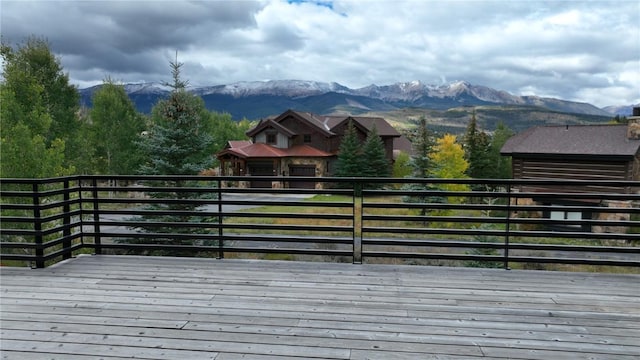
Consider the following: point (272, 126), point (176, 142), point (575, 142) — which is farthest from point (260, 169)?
point (176, 142)

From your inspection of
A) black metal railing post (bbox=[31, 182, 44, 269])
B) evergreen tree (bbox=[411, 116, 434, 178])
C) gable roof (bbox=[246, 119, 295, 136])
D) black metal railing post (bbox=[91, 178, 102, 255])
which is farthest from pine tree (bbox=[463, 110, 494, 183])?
black metal railing post (bbox=[31, 182, 44, 269])

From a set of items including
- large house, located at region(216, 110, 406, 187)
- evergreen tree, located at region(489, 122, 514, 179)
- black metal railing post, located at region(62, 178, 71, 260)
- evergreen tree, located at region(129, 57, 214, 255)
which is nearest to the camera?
black metal railing post, located at region(62, 178, 71, 260)

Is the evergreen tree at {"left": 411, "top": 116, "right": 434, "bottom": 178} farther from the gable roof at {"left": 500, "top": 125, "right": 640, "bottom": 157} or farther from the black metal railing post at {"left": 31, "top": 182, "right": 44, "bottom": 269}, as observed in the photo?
the black metal railing post at {"left": 31, "top": 182, "right": 44, "bottom": 269}

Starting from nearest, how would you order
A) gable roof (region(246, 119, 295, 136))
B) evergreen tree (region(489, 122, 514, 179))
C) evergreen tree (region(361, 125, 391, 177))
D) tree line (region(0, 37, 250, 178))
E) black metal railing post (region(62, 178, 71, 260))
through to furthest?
1. black metal railing post (region(62, 178, 71, 260))
2. tree line (region(0, 37, 250, 178))
3. evergreen tree (region(361, 125, 391, 177))
4. gable roof (region(246, 119, 295, 136))
5. evergreen tree (region(489, 122, 514, 179))

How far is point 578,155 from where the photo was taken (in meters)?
19.8

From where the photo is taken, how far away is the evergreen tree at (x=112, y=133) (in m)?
28.0

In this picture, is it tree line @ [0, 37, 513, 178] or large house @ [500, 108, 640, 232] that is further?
large house @ [500, 108, 640, 232]

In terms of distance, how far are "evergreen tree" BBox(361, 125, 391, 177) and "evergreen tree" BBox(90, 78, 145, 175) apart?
17155 mm

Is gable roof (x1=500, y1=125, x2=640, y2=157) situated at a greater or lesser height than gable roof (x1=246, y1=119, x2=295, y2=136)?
lesser

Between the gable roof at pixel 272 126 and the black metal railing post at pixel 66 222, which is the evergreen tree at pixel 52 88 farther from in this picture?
the black metal railing post at pixel 66 222

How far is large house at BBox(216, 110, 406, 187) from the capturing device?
33.2 metres

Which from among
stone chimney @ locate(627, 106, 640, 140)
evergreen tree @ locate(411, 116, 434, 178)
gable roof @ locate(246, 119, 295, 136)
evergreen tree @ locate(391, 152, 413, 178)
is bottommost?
evergreen tree @ locate(391, 152, 413, 178)

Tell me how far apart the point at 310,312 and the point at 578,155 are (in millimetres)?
20950

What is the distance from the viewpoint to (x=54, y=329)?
3.33 meters
